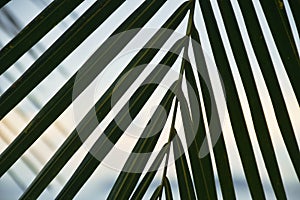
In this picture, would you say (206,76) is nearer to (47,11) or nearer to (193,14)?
(193,14)

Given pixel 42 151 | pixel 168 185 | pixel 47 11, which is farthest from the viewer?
pixel 42 151

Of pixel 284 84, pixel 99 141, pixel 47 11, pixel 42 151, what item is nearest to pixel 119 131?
pixel 99 141

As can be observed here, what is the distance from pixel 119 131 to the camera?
1.86 ft

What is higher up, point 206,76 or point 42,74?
point 206,76

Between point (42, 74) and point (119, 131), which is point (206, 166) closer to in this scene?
point (119, 131)

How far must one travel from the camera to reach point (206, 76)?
570 millimetres

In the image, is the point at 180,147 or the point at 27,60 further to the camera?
the point at 27,60

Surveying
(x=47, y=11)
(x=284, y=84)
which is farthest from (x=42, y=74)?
(x=284, y=84)

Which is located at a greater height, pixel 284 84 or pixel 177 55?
pixel 284 84

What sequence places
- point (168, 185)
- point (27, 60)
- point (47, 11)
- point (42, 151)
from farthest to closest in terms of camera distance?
1. point (42, 151)
2. point (27, 60)
3. point (168, 185)
4. point (47, 11)

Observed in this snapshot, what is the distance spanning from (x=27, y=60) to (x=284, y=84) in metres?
0.37

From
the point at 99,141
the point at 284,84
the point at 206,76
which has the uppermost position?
the point at 284,84

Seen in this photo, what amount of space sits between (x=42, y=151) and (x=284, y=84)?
471mm

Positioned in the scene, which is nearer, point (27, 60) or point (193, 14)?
point (193, 14)
